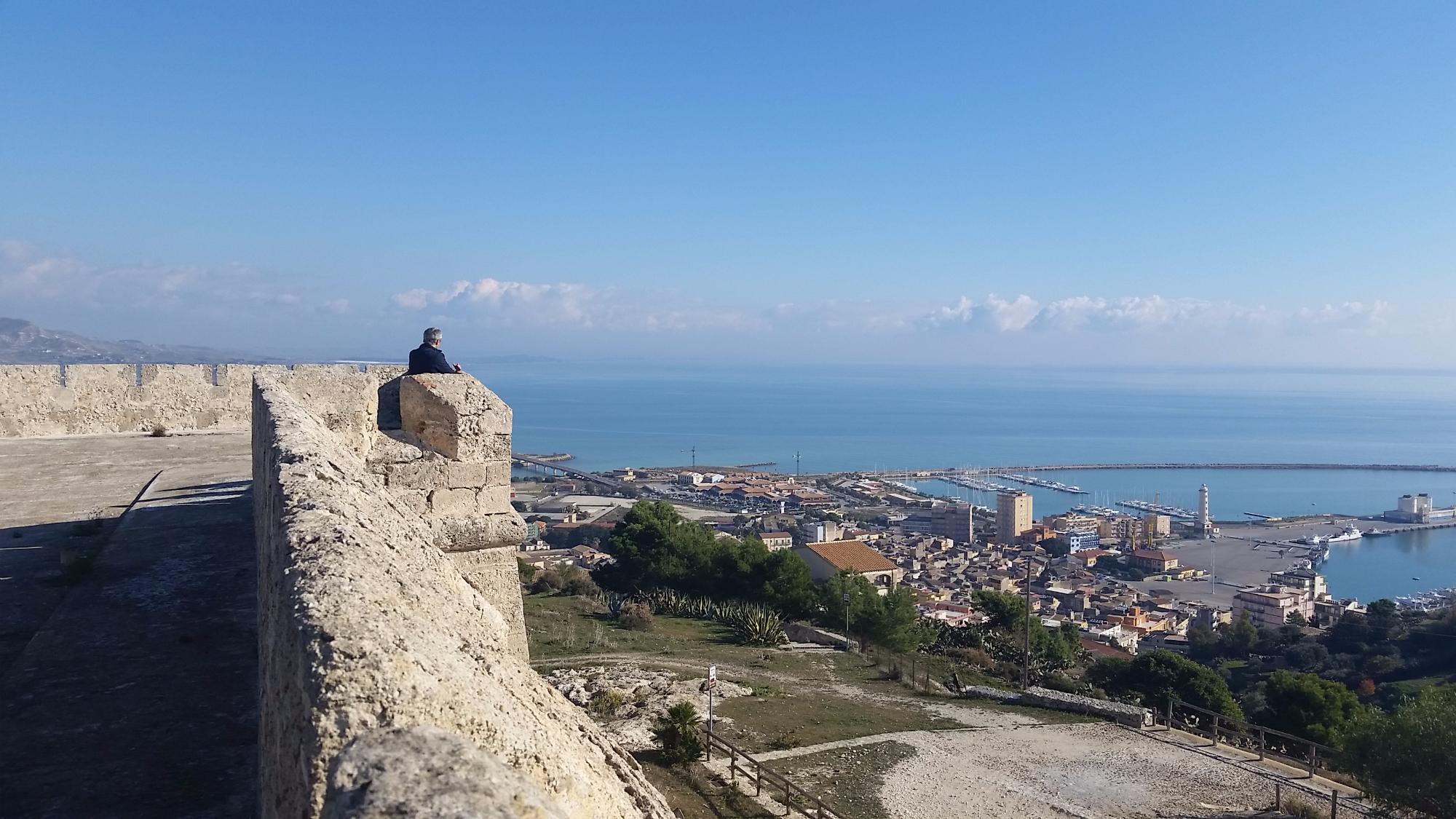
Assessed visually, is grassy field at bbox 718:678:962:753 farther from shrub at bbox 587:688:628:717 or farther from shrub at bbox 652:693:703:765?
shrub at bbox 587:688:628:717

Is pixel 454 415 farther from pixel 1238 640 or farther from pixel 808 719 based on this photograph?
pixel 1238 640

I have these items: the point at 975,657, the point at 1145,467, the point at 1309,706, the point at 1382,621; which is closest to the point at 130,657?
the point at 1309,706

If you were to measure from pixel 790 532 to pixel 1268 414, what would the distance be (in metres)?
172

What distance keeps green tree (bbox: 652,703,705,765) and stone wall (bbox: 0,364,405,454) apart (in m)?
A: 6.30

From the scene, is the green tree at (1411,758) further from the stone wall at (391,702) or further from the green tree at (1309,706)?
the stone wall at (391,702)

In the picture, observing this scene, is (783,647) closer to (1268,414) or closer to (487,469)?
(487,469)

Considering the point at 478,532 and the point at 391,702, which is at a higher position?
the point at 391,702

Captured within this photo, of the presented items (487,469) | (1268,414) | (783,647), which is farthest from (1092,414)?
(487,469)

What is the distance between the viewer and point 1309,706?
63.6 feet

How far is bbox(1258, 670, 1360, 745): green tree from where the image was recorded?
18906 mm

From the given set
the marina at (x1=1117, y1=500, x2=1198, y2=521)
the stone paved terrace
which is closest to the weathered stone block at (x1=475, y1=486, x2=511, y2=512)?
the stone paved terrace

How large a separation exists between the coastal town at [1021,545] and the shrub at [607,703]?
47.8 ft

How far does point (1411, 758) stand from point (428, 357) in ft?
47.9

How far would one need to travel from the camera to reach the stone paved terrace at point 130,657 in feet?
8.36
